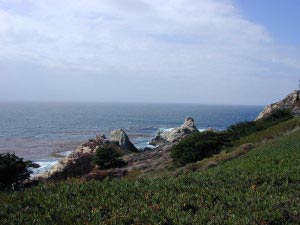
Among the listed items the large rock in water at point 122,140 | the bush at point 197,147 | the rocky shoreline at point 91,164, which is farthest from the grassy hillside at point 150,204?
the large rock in water at point 122,140

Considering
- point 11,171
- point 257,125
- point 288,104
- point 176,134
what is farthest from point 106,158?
point 288,104

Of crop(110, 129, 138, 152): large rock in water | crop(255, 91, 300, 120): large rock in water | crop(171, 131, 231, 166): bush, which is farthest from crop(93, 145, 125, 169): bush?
crop(255, 91, 300, 120): large rock in water

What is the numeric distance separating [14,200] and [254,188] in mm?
6798

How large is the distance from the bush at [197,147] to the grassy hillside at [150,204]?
29.2 meters

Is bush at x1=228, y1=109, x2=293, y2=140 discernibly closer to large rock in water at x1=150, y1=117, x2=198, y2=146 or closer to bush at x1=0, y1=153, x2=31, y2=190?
large rock in water at x1=150, y1=117, x2=198, y2=146

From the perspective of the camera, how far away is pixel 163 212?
8.81 metres

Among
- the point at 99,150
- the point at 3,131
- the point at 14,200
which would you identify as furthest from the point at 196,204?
the point at 3,131

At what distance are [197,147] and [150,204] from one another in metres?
33.1

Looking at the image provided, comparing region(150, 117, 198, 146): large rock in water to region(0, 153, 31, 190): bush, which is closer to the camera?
region(0, 153, 31, 190): bush

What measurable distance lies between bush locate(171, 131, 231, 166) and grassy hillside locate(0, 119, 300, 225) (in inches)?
1148

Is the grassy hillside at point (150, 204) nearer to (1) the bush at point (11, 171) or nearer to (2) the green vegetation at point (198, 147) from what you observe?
(1) the bush at point (11, 171)

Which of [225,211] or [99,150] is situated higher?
[225,211]

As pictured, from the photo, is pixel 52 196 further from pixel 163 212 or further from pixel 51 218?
pixel 163 212

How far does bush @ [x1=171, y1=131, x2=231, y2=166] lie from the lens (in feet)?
136
